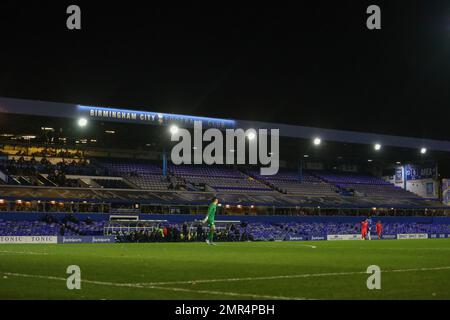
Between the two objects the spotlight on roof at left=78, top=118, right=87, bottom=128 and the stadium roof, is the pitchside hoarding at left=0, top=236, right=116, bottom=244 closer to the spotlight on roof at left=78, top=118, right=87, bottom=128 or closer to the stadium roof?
the spotlight on roof at left=78, top=118, right=87, bottom=128

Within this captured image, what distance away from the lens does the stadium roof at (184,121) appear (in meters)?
55.7

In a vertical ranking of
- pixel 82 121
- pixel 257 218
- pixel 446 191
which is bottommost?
pixel 257 218

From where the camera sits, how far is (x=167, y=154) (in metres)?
75.9

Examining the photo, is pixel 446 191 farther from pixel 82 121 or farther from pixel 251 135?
pixel 82 121

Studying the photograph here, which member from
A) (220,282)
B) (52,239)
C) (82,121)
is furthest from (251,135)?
(220,282)

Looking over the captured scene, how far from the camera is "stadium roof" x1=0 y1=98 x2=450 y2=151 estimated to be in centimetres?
5569

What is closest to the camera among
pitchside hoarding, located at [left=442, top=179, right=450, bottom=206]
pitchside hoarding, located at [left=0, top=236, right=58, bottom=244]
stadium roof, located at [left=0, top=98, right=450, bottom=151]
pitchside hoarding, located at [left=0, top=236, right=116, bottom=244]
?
pitchside hoarding, located at [left=0, top=236, right=58, bottom=244]

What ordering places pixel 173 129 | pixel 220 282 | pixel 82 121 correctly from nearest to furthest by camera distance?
pixel 220 282 → pixel 82 121 → pixel 173 129

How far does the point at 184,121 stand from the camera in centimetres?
6438

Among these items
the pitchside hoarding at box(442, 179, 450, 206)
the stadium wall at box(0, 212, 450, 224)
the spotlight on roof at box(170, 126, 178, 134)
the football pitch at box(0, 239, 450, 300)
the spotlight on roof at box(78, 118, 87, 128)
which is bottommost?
the football pitch at box(0, 239, 450, 300)

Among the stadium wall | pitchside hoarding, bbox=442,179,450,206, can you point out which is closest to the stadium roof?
pitchside hoarding, bbox=442,179,450,206

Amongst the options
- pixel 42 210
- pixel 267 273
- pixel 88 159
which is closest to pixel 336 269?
pixel 267 273
